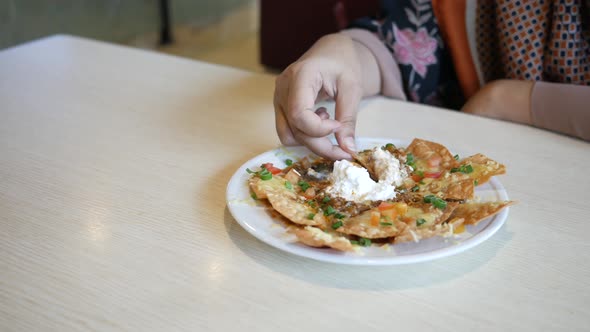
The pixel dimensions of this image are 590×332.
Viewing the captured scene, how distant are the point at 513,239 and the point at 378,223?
0.61ft

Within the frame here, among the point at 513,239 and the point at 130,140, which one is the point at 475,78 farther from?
the point at 130,140

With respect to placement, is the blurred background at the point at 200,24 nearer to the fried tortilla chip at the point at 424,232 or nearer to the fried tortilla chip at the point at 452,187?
the fried tortilla chip at the point at 452,187

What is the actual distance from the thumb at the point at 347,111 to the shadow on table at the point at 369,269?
237 mm

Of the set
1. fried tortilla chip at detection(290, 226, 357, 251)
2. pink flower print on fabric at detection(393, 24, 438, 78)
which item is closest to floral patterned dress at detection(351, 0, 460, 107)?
pink flower print on fabric at detection(393, 24, 438, 78)

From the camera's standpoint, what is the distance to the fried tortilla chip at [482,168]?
765 mm

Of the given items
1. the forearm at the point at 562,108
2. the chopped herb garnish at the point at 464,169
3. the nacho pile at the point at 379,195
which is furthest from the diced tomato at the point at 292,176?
the forearm at the point at 562,108

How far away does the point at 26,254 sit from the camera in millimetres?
675

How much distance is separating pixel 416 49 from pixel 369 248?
2.39ft

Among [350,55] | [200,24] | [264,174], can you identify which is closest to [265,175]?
[264,174]

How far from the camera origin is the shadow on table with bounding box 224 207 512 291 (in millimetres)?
635

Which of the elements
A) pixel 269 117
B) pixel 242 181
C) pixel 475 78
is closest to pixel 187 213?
pixel 242 181

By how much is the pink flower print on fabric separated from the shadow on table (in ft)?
2.06

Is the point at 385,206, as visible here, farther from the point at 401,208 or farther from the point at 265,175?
the point at 265,175

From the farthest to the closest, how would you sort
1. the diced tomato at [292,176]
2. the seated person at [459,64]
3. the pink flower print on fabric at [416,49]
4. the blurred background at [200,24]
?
the blurred background at [200,24] → the pink flower print on fabric at [416,49] → the seated person at [459,64] → the diced tomato at [292,176]
